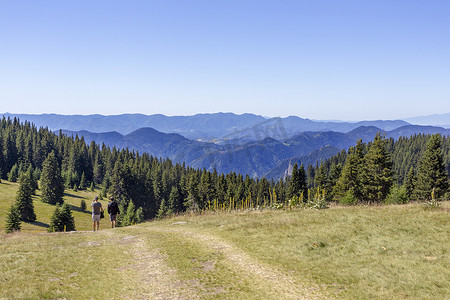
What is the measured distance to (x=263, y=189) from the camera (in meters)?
108

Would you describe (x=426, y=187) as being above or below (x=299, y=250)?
below

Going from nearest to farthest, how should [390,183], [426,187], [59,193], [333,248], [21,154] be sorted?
1. [333,248]
2. [390,183]
3. [426,187]
4. [59,193]
5. [21,154]

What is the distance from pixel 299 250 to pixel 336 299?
18.3 ft

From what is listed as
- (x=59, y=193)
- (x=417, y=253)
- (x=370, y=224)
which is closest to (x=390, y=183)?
(x=370, y=224)

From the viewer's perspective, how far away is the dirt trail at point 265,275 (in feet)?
35.6

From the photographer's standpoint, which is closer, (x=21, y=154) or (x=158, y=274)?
(x=158, y=274)

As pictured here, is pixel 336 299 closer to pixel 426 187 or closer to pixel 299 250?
pixel 299 250

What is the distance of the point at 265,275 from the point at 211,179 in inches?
3604

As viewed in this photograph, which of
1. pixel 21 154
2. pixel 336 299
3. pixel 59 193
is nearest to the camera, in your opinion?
pixel 336 299

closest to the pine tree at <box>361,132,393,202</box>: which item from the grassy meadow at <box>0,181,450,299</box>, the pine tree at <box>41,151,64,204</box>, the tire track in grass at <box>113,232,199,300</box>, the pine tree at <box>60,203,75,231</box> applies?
the grassy meadow at <box>0,181,450,299</box>

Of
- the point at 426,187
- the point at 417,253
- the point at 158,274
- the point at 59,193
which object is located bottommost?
the point at 59,193

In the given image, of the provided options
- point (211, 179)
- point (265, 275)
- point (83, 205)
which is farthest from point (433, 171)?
point (83, 205)

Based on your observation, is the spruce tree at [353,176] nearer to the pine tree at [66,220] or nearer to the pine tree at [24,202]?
the pine tree at [66,220]

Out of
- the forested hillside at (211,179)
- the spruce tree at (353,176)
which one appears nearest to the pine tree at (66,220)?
the forested hillside at (211,179)
